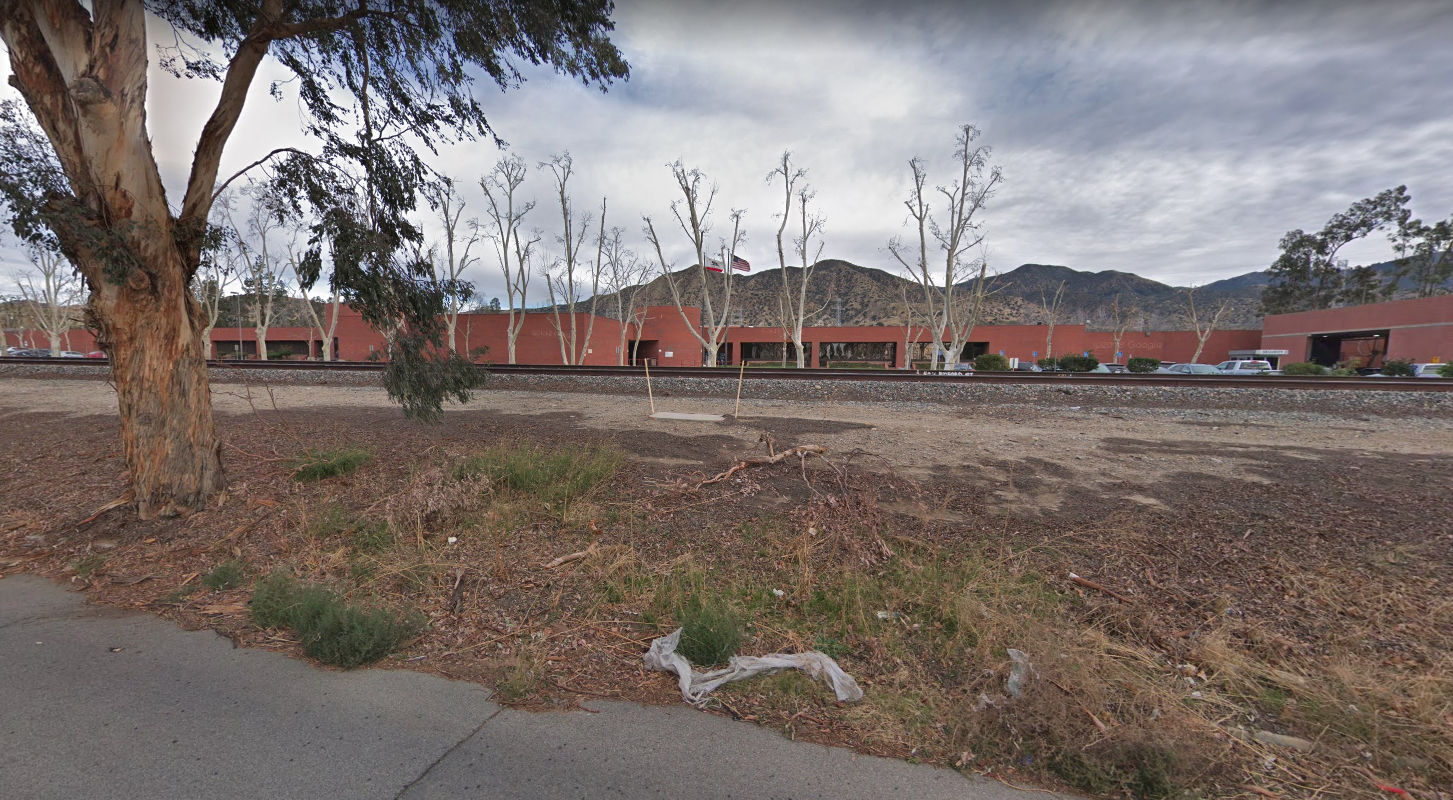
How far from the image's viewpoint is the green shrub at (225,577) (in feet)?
15.0

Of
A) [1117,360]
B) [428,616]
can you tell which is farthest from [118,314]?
[1117,360]

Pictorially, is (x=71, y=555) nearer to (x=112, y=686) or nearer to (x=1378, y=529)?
(x=112, y=686)

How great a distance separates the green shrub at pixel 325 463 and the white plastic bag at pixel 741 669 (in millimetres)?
6036

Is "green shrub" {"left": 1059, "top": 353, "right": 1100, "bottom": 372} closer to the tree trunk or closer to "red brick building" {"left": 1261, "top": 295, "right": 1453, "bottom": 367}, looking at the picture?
"red brick building" {"left": 1261, "top": 295, "right": 1453, "bottom": 367}

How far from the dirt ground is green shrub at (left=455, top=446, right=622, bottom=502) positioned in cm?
35

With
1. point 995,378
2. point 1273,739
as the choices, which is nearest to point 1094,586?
point 1273,739

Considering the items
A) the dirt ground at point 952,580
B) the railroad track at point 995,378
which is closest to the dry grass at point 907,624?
the dirt ground at point 952,580

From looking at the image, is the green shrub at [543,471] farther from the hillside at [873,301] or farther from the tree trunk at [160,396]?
the hillside at [873,301]

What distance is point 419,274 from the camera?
7281 mm

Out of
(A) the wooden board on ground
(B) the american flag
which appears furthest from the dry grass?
(B) the american flag

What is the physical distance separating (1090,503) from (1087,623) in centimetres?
280

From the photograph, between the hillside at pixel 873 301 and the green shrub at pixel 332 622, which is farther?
the hillside at pixel 873 301

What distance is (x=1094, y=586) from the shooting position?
175 inches

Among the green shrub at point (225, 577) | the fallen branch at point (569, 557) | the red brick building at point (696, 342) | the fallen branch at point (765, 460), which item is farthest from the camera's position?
the red brick building at point (696, 342)
